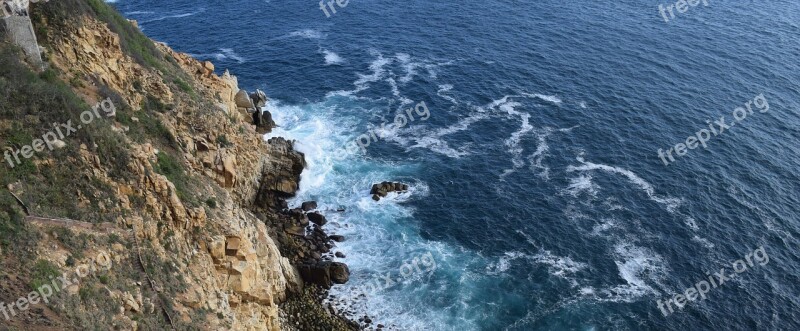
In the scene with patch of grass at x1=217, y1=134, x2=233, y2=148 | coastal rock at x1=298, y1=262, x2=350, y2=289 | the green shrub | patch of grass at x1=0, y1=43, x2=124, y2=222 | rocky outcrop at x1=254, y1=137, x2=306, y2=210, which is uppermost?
patch of grass at x1=0, y1=43, x2=124, y2=222

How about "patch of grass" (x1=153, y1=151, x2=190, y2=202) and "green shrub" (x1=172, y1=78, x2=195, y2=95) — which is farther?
"green shrub" (x1=172, y1=78, x2=195, y2=95)

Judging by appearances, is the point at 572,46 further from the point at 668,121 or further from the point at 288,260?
the point at 288,260

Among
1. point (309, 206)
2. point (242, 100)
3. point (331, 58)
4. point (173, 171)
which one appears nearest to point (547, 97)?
point (331, 58)

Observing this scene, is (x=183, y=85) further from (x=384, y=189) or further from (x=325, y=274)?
(x=384, y=189)

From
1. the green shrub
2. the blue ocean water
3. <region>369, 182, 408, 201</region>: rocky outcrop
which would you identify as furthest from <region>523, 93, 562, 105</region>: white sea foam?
the green shrub

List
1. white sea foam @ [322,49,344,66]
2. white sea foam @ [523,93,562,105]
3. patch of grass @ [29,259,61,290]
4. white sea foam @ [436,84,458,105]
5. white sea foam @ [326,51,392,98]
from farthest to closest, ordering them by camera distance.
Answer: white sea foam @ [322,49,344,66]
white sea foam @ [326,51,392,98]
white sea foam @ [436,84,458,105]
white sea foam @ [523,93,562,105]
patch of grass @ [29,259,61,290]

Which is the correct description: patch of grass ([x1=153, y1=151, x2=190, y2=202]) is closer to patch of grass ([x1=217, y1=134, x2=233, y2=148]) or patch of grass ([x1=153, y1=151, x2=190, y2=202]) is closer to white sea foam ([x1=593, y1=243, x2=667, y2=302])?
patch of grass ([x1=217, y1=134, x2=233, y2=148])

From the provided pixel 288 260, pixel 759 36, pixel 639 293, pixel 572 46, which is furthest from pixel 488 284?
pixel 759 36
